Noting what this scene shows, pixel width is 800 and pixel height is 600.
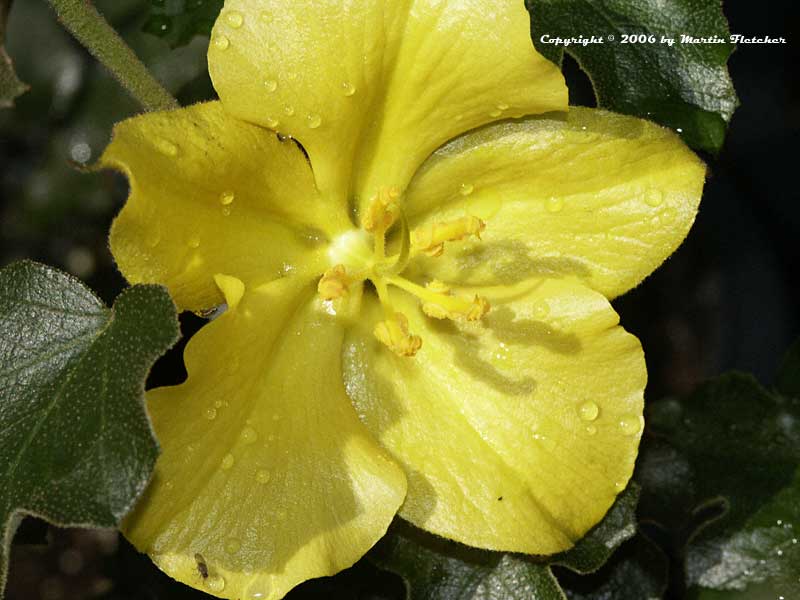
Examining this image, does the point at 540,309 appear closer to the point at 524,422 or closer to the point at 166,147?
the point at 524,422

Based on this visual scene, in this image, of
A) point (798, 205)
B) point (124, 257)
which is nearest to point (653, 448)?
point (124, 257)

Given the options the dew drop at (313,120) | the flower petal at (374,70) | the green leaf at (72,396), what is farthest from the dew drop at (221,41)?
the green leaf at (72,396)

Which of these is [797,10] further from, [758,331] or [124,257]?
[124,257]

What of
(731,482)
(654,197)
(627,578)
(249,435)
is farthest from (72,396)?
(731,482)

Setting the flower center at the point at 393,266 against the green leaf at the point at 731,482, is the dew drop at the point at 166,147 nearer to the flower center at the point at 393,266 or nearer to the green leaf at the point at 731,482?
the flower center at the point at 393,266

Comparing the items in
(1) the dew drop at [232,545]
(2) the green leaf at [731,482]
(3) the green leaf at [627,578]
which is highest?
(1) the dew drop at [232,545]

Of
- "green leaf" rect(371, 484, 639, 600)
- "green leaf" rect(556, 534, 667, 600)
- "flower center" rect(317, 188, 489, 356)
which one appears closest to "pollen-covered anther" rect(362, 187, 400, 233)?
"flower center" rect(317, 188, 489, 356)

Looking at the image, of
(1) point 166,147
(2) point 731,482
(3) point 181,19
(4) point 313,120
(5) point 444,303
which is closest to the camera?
(1) point 166,147
